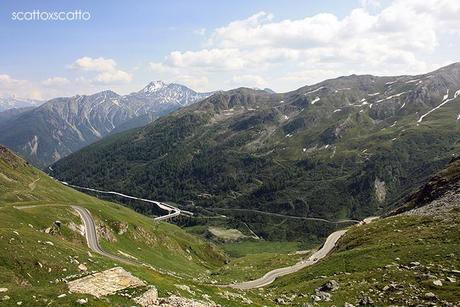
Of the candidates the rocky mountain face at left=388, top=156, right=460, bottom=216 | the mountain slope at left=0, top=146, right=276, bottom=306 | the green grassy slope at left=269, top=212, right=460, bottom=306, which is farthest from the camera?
the rocky mountain face at left=388, top=156, right=460, bottom=216

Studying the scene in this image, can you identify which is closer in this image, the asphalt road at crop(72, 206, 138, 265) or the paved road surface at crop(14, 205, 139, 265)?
the asphalt road at crop(72, 206, 138, 265)

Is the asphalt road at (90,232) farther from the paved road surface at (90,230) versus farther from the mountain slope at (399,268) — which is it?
the mountain slope at (399,268)

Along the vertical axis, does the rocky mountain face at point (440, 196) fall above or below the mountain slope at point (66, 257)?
below

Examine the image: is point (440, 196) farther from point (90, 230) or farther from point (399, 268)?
point (90, 230)

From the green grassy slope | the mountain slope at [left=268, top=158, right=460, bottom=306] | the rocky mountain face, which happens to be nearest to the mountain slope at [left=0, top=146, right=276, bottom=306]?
the mountain slope at [left=268, top=158, right=460, bottom=306]

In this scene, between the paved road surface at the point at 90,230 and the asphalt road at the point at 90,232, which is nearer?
the asphalt road at the point at 90,232

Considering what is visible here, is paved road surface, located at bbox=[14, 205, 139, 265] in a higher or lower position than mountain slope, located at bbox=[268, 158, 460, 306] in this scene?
higher

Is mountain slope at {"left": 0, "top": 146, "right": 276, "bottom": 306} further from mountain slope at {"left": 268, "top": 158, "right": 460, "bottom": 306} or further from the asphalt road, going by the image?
mountain slope at {"left": 268, "top": 158, "right": 460, "bottom": 306}

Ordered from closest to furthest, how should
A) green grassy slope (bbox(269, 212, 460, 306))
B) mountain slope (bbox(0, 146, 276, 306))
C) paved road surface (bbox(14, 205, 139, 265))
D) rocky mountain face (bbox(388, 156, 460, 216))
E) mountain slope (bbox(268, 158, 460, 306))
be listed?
mountain slope (bbox(0, 146, 276, 306))
mountain slope (bbox(268, 158, 460, 306))
green grassy slope (bbox(269, 212, 460, 306))
rocky mountain face (bbox(388, 156, 460, 216))
paved road surface (bbox(14, 205, 139, 265))

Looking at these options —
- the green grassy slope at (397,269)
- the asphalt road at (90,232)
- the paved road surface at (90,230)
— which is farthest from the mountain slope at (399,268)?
the paved road surface at (90,230)

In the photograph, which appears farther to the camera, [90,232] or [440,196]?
[440,196]

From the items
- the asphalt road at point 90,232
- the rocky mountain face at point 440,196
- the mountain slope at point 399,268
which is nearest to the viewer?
the mountain slope at point 399,268

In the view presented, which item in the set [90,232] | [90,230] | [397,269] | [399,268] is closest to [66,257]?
[397,269]

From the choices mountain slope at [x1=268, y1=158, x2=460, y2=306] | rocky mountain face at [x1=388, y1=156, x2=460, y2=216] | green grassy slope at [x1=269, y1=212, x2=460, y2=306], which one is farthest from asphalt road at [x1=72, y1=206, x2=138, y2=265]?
rocky mountain face at [x1=388, y1=156, x2=460, y2=216]
